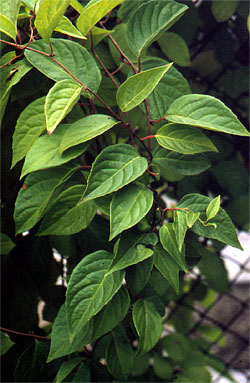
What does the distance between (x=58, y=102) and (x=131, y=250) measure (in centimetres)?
18

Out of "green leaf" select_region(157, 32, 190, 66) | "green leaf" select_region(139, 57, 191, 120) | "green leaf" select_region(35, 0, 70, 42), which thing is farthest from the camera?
"green leaf" select_region(157, 32, 190, 66)

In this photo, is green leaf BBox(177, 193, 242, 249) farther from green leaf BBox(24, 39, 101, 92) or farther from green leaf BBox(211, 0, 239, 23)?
green leaf BBox(211, 0, 239, 23)

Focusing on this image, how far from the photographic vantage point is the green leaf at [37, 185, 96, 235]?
1.63ft

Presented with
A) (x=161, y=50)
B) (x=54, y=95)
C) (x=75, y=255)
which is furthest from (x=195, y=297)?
(x=54, y=95)

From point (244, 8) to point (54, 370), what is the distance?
2.27ft

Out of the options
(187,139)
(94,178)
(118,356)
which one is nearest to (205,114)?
(187,139)

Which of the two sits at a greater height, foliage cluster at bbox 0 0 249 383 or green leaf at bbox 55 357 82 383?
foliage cluster at bbox 0 0 249 383

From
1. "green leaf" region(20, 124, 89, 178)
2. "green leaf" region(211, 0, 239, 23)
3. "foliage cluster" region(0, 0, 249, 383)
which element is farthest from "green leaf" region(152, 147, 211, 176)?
"green leaf" region(211, 0, 239, 23)

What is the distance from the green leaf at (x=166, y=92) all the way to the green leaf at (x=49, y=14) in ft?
0.49

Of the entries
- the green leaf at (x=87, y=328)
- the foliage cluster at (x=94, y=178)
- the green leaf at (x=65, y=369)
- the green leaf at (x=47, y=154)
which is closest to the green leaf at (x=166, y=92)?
the foliage cluster at (x=94, y=178)

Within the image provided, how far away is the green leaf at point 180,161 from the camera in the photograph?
51 cm

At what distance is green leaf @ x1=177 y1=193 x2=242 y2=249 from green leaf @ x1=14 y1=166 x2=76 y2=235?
15 centimetres

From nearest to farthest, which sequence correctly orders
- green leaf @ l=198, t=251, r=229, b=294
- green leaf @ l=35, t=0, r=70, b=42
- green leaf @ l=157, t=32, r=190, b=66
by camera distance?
green leaf @ l=35, t=0, r=70, b=42 < green leaf @ l=157, t=32, r=190, b=66 < green leaf @ l=198, t=251, r=229, b=294

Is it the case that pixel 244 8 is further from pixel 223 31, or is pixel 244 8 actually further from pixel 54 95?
pixel 54 95
